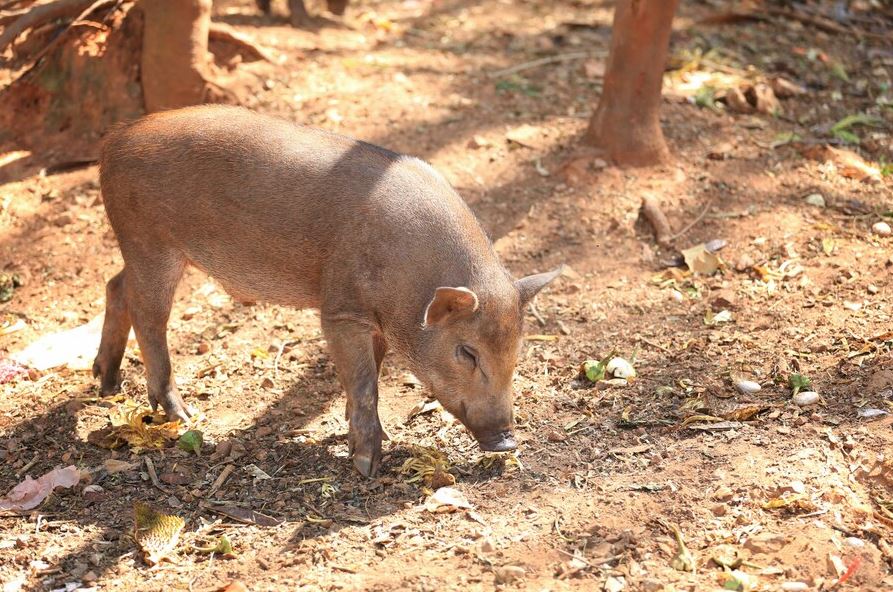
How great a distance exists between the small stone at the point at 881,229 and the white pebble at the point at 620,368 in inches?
93.0

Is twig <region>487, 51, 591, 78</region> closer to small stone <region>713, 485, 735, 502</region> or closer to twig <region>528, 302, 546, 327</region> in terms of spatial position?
twig <region>528, 302, 546, 327</region>

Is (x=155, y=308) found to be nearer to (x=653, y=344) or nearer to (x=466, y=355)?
(x=466, y=355)

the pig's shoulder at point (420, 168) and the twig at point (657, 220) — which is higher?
the pig's shoulder at point (420, 168)

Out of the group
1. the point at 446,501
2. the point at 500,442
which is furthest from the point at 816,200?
the point at 446,501

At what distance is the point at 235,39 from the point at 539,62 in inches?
109

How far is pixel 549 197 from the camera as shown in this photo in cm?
757

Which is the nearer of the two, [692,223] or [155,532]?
[155,532]

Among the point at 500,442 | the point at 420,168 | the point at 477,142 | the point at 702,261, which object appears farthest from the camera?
the point at 477,142

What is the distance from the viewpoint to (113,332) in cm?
605

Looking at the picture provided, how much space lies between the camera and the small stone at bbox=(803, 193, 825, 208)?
294 inches

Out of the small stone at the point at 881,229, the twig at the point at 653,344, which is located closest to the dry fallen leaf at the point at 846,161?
the small stone at the point at 881,229

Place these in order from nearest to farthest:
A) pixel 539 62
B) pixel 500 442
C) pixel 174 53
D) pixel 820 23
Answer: pixel 500 442
pixel 174 53
pixel 539 62
pixel 820 23

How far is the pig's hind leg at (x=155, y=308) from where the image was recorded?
18.8ft

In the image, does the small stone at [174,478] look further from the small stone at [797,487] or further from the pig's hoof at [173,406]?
the small stone at [797,487]
